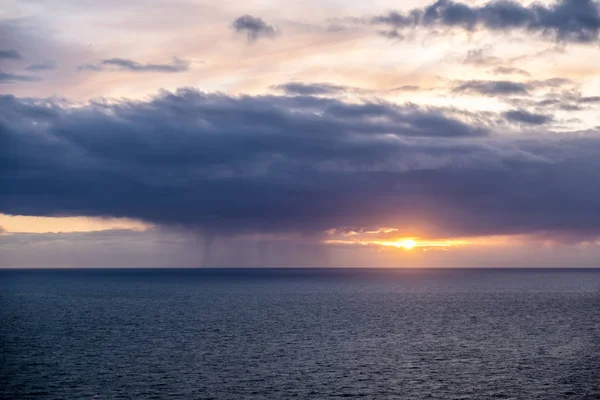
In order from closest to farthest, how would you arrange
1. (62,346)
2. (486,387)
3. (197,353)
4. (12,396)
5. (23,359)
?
(12,396) → (486,387) → (23,359) → (197,353) → (62,346)

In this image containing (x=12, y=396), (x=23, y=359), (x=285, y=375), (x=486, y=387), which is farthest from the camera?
(x=23, y=359)

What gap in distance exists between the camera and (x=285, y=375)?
86.5 metres

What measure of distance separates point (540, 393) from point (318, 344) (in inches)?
1841

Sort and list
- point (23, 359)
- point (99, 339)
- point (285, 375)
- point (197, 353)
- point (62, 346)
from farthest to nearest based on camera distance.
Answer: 1. point (99, 339)
2. point (62, 346)
3. point (197, 353)
4. point (23, 359)
5. point (285, 375)

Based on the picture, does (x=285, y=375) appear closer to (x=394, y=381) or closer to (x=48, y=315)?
(x=394, y=381)

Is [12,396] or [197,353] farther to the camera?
[197,353]

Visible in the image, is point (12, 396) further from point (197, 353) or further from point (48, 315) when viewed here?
point (48, 315)

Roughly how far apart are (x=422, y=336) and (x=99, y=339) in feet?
200

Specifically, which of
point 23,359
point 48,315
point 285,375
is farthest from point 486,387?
point 48,315

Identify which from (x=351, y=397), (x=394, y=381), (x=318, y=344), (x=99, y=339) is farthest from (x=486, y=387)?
(x=99, y=339)

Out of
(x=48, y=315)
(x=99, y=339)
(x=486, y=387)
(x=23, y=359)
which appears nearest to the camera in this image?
(x=486, y=387)

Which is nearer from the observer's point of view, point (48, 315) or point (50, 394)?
point (50, 394)

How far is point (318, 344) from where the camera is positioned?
115m

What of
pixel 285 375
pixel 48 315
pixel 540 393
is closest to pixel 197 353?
pixel 285 375
